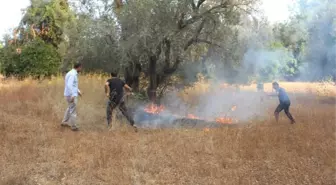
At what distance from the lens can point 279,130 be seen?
904cm

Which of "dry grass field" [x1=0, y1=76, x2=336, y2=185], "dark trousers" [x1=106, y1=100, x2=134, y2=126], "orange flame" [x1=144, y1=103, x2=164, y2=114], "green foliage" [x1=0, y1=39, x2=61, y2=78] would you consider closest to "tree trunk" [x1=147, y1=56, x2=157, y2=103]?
"orange flame" [x1=144, y1=103, x2=164, y2=114]

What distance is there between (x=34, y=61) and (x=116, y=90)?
1404 centimetres

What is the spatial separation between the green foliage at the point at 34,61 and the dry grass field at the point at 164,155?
12190mm

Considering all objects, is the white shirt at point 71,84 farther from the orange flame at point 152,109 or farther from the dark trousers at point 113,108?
the orange flame at point 152,109

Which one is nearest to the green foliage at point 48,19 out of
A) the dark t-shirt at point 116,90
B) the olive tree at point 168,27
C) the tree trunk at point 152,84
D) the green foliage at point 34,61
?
the green foliage at point 34,61

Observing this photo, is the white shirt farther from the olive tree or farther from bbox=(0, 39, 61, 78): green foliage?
bbox=(0, 39, 61, 78): green foliage

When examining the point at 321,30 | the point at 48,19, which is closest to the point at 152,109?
the point at 321,30

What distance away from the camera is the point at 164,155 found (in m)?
6.77

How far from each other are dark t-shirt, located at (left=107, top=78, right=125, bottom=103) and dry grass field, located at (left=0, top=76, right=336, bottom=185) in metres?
0.84

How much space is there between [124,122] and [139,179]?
5434 millimetres

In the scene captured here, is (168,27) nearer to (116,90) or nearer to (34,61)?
(116,90)

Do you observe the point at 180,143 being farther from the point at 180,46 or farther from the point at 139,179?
the point at 180,46

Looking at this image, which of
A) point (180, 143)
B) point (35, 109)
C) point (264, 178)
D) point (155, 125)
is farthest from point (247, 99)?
point (264, 178)

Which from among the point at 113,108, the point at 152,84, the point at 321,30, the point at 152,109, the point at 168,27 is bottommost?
the point at 152,109
